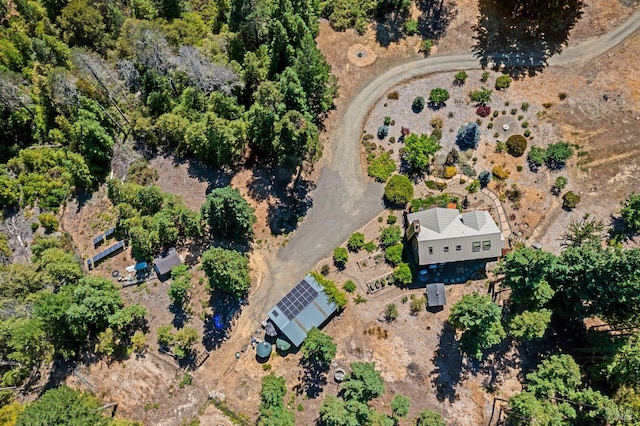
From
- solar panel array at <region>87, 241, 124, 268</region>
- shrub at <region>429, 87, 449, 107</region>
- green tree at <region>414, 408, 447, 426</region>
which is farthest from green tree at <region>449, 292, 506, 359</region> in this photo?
solar panel array at <region>87, 241, 124, 268</region>

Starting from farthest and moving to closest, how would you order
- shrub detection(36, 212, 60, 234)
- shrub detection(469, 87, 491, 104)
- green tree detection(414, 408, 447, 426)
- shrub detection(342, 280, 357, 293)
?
shrub detection(36, 212, 60, 234)
shrub detection(469, 87, 491, 104)
shrub detection(342, 280, 357, 293)
green tree detection(414, 408, 447, 426)

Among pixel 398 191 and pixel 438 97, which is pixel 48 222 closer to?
pixel 398 191

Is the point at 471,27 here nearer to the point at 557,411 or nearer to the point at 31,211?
the point at 557,411

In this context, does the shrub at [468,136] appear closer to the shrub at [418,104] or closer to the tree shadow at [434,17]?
the shrub at [418,104]

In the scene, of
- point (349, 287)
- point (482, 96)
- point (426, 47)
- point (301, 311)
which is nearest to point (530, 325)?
point (349, 287)

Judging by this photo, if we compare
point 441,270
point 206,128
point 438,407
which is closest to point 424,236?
point 441,270

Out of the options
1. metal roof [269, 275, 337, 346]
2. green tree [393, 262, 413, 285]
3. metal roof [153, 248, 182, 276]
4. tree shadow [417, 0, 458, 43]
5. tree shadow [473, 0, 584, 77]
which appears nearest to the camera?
metal roof [269, 275, 337, 346]

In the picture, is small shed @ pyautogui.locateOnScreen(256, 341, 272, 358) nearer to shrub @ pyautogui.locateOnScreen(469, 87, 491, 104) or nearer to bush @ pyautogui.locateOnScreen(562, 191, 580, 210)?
bush @ pyautogui.locateOnScreen(562, 191, 580, 210)
